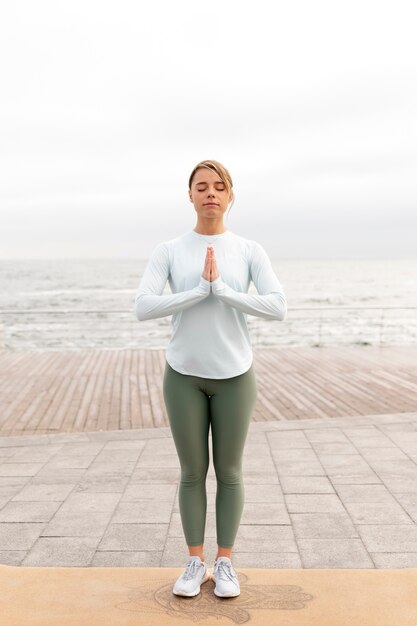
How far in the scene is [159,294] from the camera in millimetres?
2262

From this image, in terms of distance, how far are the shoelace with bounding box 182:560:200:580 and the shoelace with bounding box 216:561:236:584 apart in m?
0.10

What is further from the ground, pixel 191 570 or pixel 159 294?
pixel 159 294

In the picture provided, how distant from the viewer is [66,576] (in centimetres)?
261

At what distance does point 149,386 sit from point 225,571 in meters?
5.27

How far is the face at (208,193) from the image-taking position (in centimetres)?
222

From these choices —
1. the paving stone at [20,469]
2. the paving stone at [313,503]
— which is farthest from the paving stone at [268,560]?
the paving stone at [20,469]

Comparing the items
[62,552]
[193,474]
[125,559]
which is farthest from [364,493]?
[62,552]

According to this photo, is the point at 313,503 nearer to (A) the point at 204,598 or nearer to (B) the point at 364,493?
(B) the point at 364,493

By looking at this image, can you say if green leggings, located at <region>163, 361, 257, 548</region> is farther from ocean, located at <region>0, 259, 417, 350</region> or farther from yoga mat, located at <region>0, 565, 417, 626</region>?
ocean, located at <region>0, 259, 417, 350</region>

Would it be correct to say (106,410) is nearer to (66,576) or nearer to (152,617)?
(66,576)

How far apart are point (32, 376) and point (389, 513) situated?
629 centimetres

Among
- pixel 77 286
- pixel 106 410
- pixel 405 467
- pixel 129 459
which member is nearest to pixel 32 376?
pixel 106 410

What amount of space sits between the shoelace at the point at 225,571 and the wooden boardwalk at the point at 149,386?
10.9ft

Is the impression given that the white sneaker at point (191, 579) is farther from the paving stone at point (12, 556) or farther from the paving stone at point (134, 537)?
the paving stone at point (12, 556)
